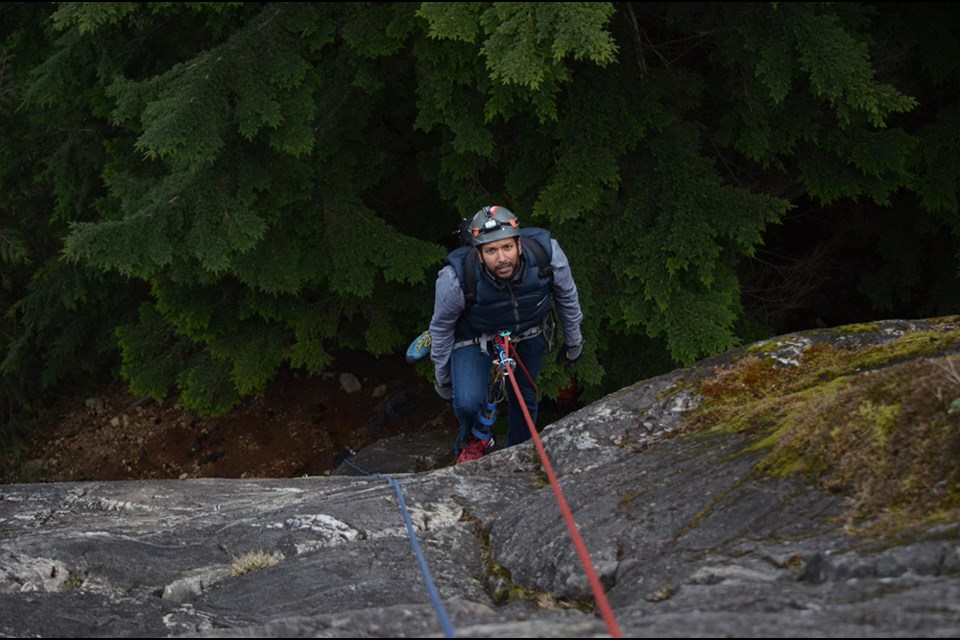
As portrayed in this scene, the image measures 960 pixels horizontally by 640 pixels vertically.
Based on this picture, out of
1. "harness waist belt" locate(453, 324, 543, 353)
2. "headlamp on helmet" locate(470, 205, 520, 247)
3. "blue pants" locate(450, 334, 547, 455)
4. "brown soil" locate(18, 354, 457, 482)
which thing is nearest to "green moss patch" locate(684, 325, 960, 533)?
"headlamp on helmet" locate(470, 205, 520, 247)

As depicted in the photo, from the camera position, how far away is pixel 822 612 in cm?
305

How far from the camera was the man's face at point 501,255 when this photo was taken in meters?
6.11

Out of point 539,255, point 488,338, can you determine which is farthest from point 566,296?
point 488,338

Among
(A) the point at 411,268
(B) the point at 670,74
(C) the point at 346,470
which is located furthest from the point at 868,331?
(C) the point at 346,470

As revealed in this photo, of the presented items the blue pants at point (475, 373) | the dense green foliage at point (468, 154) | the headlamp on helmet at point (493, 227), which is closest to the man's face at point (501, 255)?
the headlamp on helmet at point (493, 227)

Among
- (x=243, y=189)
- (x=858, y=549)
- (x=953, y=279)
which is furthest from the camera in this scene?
(x=953, y=279)

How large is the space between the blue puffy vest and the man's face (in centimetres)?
9

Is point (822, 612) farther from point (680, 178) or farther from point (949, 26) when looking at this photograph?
point (949, 26)

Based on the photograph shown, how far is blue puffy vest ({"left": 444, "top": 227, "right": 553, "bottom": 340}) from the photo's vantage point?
20.6ft

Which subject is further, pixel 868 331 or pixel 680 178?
pixel 680 178

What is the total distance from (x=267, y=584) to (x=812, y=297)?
842 centimetres

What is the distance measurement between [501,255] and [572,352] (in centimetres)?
147

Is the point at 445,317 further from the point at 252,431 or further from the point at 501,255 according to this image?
the point at 252,431

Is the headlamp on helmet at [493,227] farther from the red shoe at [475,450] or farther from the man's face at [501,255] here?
the red shoe at [475,450]
